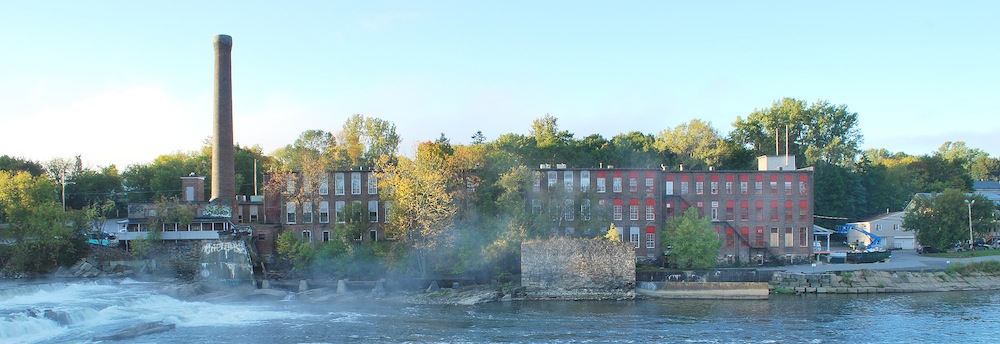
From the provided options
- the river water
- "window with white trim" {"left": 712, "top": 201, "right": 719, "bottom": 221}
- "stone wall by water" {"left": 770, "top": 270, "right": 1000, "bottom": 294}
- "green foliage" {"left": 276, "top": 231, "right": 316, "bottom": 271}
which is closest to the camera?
the river water

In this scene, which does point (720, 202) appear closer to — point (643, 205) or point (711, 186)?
point (711, 186)

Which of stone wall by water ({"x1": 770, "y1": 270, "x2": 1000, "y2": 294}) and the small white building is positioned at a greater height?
the small white building

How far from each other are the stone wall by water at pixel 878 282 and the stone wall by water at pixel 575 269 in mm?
11981

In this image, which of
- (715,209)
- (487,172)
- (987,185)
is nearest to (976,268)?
(715,209)

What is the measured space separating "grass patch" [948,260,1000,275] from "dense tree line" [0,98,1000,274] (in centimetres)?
1550

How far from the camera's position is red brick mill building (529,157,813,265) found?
215ft

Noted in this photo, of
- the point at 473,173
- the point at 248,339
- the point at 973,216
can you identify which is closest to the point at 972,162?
the point at 973,216

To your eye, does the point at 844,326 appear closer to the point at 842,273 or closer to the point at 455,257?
the point at 842,273

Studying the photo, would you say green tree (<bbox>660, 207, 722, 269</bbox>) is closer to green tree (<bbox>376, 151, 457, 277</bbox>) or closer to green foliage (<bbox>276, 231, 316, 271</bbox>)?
green tree (<bbox>376, 151, 457, 277</bbox>)

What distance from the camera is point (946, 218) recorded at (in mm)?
70812

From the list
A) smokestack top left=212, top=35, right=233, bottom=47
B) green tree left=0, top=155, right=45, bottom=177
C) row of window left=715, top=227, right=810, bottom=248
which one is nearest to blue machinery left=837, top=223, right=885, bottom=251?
row of window left=715, top=227, right=810, bottom=248

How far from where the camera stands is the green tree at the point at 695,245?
59406 mm

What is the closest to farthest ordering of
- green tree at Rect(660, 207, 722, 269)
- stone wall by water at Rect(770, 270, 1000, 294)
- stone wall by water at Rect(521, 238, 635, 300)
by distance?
stone wall by water at Rect(521, 238, 635, 300) < stone wall by water at Rect(770, 270, 1000, 294) < green tree at Rect(660, 207, 722, 269)

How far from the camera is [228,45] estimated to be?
2847 inches
